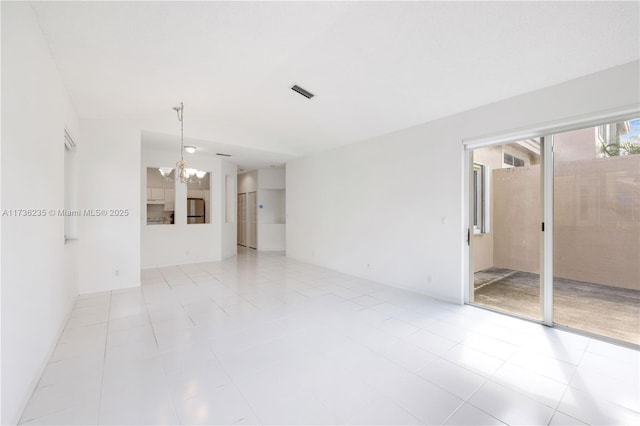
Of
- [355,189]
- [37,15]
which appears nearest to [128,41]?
[37,15]

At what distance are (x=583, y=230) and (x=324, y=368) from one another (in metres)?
3.23

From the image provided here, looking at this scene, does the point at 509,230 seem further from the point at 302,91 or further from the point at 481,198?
the point at 302,91

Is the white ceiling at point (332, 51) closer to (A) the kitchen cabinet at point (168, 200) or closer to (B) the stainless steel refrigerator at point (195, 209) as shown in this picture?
(A) the kitchen cabinet at point (168, 200)

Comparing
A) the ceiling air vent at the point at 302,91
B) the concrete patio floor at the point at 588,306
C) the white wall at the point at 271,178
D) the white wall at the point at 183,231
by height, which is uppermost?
the ceiling air vent at the point at 302,91

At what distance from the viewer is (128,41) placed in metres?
2.42

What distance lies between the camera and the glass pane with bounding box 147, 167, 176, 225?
8047mm

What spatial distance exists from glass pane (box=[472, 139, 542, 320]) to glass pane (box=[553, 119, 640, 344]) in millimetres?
329

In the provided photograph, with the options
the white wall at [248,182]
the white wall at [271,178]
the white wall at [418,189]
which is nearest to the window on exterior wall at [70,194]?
the white wall at [418,189]

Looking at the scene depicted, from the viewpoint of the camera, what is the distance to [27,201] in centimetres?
187

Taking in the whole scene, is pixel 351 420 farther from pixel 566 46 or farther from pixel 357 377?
pixel 566 46

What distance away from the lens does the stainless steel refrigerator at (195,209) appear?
29.7ft

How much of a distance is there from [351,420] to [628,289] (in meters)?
3.25

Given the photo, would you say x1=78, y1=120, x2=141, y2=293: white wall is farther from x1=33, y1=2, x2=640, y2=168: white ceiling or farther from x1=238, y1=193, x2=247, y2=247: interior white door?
x1=238, y1=193, x2=247, y2=247: interior white door

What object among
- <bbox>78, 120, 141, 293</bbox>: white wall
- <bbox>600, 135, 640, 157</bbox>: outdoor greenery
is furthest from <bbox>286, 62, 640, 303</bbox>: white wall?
<bbox>78, 120, 141, 293</bbox>: white wall
